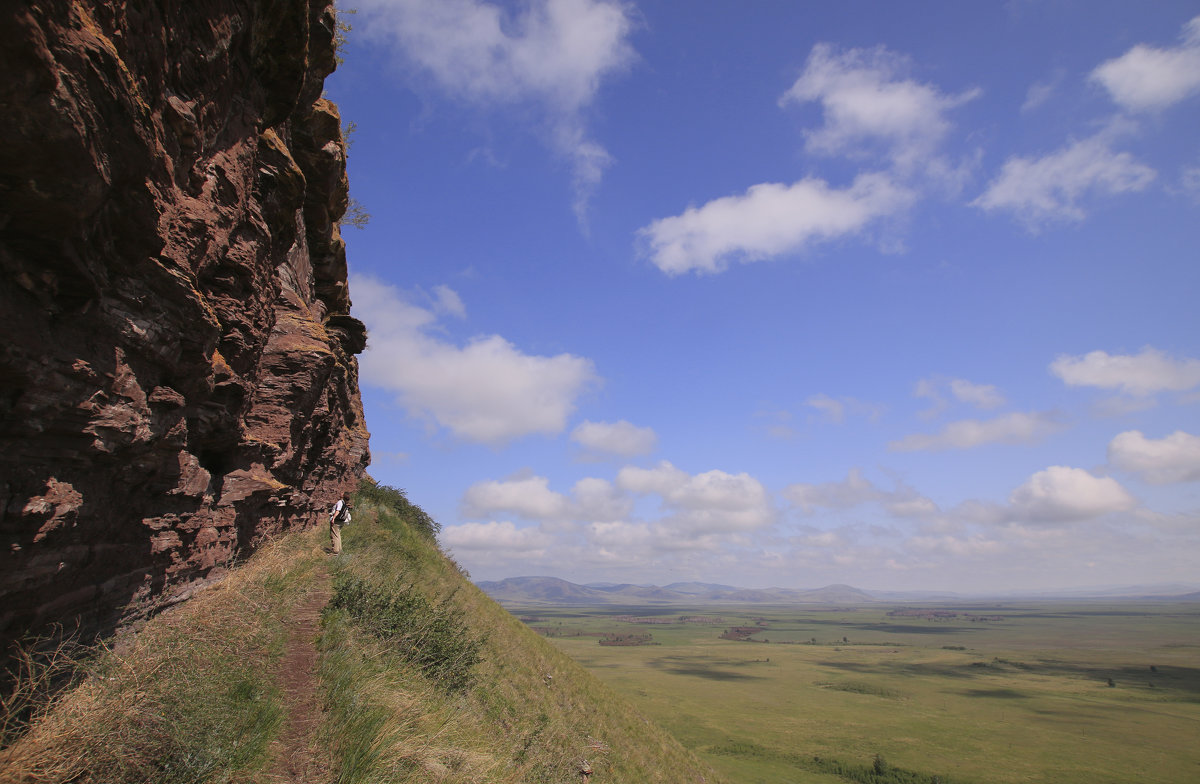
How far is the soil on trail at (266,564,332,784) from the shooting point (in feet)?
18.0

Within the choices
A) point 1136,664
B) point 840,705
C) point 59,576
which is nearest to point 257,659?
point 59,576

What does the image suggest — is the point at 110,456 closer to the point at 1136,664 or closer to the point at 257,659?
the point at 257,659

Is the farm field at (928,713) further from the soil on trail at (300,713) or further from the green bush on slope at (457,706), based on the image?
the soil on trail at (300,713)

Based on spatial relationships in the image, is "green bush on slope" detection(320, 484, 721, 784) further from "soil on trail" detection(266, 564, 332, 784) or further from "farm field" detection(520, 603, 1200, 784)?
"farm field" detection(520, 603, 1200, 784)

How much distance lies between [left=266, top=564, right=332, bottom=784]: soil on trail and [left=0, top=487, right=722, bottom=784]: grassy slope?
0.45 ft

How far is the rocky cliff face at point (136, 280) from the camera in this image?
4.17 metres

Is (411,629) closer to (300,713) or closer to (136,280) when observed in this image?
(300,713)

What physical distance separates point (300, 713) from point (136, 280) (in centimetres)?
574

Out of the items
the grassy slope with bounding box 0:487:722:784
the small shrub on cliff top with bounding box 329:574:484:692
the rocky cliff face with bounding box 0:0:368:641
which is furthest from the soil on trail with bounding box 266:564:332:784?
the rocky cliff face with bounding box 0:0:368:641

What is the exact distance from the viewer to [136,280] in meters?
5.68

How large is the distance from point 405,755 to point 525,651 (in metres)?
15.1

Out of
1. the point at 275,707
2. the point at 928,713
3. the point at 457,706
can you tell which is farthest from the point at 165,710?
the point at 928,713

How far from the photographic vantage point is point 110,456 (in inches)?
225

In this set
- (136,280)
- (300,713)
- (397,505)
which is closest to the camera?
(136,280)
